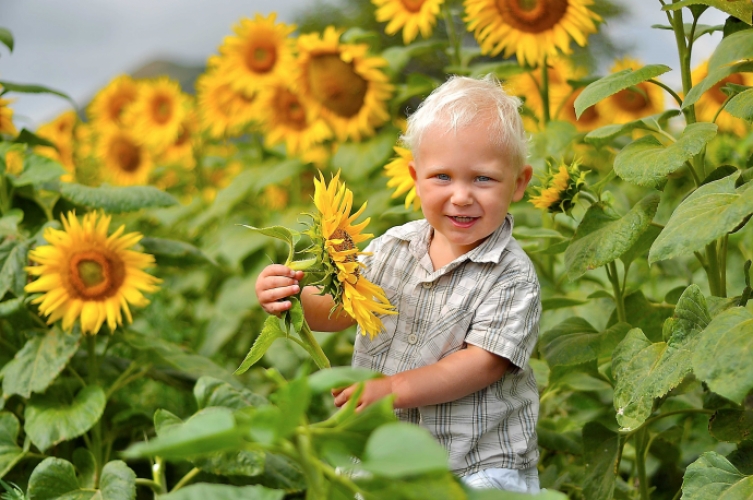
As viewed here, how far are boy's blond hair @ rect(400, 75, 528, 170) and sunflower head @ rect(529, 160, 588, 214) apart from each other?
103mm

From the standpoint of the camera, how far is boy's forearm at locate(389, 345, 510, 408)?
1.15 meters

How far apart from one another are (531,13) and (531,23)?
0.02 m

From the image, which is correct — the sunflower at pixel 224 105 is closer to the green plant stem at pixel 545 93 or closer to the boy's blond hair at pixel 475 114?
the green plant stem at pixel 545 93

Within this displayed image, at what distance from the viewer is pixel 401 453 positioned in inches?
24.1

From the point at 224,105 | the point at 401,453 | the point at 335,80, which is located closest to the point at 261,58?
the point at 224,105

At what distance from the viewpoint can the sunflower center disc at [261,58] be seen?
8.17 feet

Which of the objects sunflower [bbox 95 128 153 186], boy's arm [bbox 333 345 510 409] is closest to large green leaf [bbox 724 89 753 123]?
boy's arm [bbox 333 345 510 409]

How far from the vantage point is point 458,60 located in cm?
210

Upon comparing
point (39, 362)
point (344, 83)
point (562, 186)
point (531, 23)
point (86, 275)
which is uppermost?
point (531, 23)

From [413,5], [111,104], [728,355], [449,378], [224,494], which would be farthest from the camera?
[111,104]

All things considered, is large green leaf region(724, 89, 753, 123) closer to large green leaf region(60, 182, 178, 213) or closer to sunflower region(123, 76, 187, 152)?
large green leaf region(60, 182, 178, 213)

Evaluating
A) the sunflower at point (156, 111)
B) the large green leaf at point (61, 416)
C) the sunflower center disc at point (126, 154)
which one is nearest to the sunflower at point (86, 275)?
the large green leaf at point (61, 416)

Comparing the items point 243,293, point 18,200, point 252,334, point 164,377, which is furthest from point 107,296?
point 252,334

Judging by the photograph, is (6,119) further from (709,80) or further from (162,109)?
(709,80)
